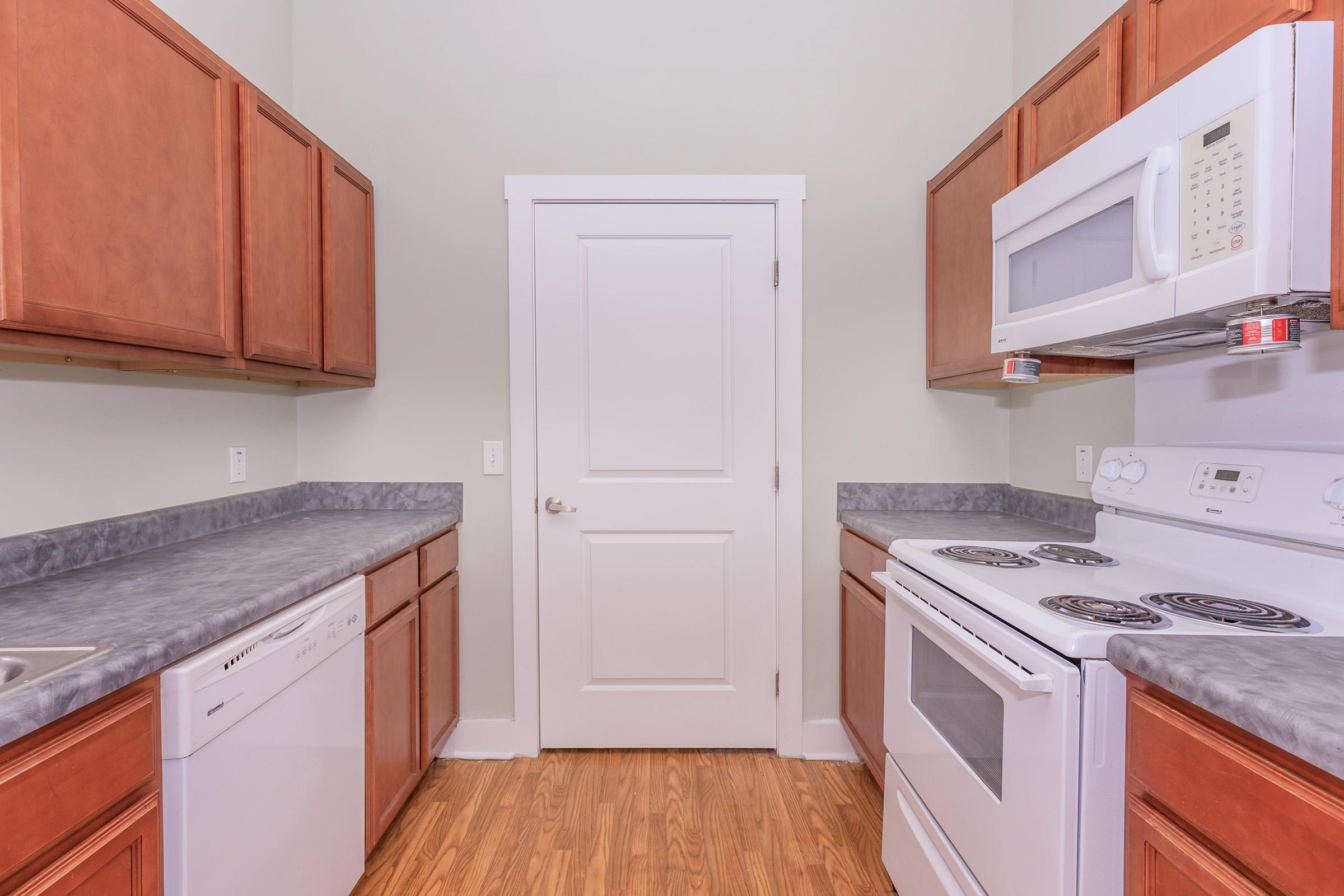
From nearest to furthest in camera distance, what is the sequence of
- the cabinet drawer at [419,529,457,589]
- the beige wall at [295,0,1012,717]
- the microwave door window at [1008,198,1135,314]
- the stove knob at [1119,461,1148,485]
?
the microwave door window at [1008,198,1135,314]
the stove knob at [1119,461,1148,485]
the cabinet drawer at [419,529,457,589]
the beige wall at [295,0,1012,717]

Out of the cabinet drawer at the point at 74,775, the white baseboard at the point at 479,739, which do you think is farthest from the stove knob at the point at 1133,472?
the white baseboard at the point at 479,739

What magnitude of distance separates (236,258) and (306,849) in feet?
4.52

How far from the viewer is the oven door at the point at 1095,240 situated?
1.07 m

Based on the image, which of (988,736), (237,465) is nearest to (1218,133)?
(988,736)

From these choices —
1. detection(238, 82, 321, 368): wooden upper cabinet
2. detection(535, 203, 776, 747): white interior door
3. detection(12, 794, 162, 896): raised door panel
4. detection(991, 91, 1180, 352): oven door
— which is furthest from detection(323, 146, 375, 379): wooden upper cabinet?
detection(991, 91, 1180, 352): oven door

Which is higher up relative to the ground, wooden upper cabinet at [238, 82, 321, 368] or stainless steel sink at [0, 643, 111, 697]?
wooden upper cabinet at [238, 82, 321, 368]

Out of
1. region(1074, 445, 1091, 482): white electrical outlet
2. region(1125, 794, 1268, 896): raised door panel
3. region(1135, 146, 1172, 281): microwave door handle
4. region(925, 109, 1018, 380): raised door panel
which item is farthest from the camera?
region(1074, 445, 1091, 482): white electrical outlet

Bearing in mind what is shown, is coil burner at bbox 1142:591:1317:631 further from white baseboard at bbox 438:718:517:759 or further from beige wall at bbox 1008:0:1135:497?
white baseboard at bbox 438:718:517:759

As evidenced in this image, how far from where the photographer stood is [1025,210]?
1.47m

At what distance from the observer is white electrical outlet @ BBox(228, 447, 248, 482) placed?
75.8 inches

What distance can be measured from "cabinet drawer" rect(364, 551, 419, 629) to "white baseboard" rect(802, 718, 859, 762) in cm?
149

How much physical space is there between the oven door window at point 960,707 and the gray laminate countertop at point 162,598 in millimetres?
1376

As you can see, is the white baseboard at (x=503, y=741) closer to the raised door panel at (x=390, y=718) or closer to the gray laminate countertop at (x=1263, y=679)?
the raised door panel at (x=390, y=718)

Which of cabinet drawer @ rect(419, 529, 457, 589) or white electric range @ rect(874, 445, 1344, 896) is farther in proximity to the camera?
cabinet drawer @ rect(419, 529, 457, 589)
